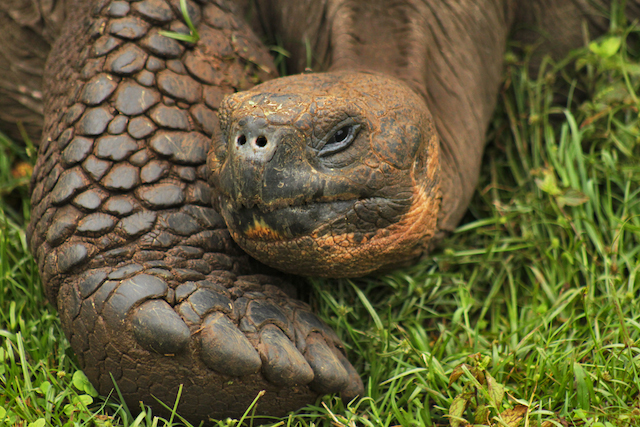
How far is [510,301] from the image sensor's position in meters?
2.10

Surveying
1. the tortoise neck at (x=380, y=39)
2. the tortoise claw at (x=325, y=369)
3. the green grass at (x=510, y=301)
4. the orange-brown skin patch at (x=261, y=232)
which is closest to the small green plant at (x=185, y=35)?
the tortoise neck at (x=380, y=39)

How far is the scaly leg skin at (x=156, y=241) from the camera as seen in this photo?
4.92 feet

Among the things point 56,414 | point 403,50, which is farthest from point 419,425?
point 403,50

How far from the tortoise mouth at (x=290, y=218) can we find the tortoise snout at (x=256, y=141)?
14 centimetres

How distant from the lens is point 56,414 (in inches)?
62.7

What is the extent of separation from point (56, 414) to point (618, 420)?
4.88ft

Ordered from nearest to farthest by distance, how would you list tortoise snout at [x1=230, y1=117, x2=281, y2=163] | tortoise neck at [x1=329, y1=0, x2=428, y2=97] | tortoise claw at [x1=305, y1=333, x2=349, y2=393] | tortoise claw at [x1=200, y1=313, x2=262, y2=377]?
tortoise snout at [x1=230, y1=117, x2=281, y2=163] → tortoise claw at [x1=200, y1=313, x2=262, y2=377] → tortoise claw at [x1=305, y1=333, x2=349, y2=393] → tortoise neck at [x1=329, y1=0, x2=428, y2=97]

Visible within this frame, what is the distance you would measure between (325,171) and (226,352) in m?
0.52

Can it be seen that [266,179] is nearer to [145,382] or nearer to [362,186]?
[362,186]

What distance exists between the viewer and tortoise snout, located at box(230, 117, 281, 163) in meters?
1.35

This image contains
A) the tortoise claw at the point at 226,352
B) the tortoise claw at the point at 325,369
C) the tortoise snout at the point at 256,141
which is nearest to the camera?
the tortoise snout at the point at 256,141

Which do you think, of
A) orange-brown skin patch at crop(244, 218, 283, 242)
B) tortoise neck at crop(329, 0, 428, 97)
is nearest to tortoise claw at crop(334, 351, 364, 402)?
orange-brown skin patch at crop(244, 218, 283, 242)

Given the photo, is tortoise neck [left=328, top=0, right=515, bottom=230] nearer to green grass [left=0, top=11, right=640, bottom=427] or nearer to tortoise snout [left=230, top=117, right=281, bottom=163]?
green grass [left=0, top=11, right=640, bottom=427]

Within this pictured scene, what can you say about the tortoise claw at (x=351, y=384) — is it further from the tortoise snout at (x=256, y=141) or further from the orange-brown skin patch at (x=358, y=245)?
the tortoise snout at (x=256, y=141)
